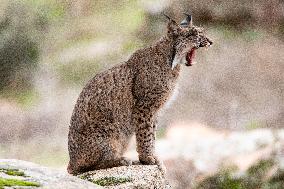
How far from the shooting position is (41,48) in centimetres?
1520

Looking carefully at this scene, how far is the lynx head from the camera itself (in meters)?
8.16

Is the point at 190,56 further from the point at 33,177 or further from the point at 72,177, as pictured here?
the point at 33,177

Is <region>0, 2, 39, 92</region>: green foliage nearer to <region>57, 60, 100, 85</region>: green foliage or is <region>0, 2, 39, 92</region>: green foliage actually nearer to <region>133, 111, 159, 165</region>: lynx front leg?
<region>57, 60, 100, 85</region>: green foliage

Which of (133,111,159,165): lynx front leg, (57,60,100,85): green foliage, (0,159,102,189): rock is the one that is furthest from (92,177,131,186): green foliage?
(57,60,100,85): green foliage

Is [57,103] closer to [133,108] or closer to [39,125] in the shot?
[39,125]

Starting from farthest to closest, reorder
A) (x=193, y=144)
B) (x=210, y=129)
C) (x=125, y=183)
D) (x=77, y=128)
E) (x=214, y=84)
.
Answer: (x=214, y=84)
(x=210, y=129)
(x=193, y=144)
(x=77, y=128)
(x=125, y=183)

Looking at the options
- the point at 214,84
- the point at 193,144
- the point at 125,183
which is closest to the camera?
the point at 125,183

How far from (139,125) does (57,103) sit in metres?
6.27

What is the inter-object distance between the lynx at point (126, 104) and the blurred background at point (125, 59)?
4.32 metres

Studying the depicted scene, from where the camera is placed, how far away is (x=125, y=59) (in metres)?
14.5

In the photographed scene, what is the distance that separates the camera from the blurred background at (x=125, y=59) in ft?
45.0

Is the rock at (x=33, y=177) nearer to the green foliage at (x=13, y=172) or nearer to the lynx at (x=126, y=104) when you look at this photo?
the green foliage at (x=13, y=172)

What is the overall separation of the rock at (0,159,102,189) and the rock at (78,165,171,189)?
88 cm

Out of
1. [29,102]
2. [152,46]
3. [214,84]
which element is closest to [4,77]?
[29,102]
